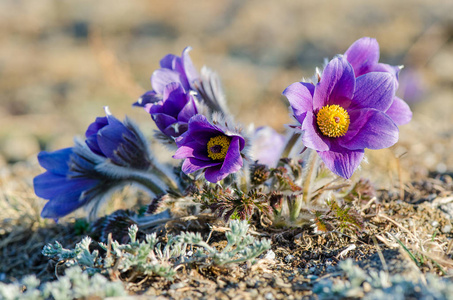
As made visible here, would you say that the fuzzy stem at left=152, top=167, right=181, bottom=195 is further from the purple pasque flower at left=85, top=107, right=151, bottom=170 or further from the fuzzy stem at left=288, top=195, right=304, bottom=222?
the fuzzy stem at left=288, top=195, right=304, bottom=222

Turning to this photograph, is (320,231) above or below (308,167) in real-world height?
below

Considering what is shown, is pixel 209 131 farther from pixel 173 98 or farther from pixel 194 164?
pixel 173 98

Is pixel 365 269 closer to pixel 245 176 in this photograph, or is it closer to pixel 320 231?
pixel 320 231

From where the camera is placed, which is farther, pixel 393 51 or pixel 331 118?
pixel 393 51

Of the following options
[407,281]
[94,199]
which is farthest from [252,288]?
[94,199]

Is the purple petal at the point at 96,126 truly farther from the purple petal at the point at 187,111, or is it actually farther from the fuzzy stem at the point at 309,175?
the fuzzy stem at the point at 309,175

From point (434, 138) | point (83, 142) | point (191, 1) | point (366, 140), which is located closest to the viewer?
point (366, 140)

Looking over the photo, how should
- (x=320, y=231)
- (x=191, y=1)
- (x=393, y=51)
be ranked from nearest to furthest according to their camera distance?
(x=320, y=231) → (x=393, y=51) → (x=191, y=1)
